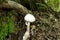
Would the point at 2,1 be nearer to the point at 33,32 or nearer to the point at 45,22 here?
the point at 33,32

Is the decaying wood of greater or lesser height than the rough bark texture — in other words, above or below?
above

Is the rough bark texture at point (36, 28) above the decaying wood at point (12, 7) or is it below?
below

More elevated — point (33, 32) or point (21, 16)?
point (21, 16)

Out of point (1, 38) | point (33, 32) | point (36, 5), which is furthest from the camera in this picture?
point (36, 5)

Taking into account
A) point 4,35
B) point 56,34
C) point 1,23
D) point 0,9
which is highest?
point 0,9

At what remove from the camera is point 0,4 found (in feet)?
14.0

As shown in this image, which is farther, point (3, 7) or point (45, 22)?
point (45, 22)

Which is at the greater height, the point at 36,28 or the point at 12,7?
the point at 12,7

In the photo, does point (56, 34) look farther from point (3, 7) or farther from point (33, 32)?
point (3, 7)

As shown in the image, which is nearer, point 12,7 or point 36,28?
point 12,7

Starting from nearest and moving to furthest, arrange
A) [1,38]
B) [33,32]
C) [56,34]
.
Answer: [1,38], [33,32], [56,34]

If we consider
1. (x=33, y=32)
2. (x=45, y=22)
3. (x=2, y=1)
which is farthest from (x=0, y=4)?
(x=45, y=22)

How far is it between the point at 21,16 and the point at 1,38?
1.02 m

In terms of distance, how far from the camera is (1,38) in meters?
4.08
